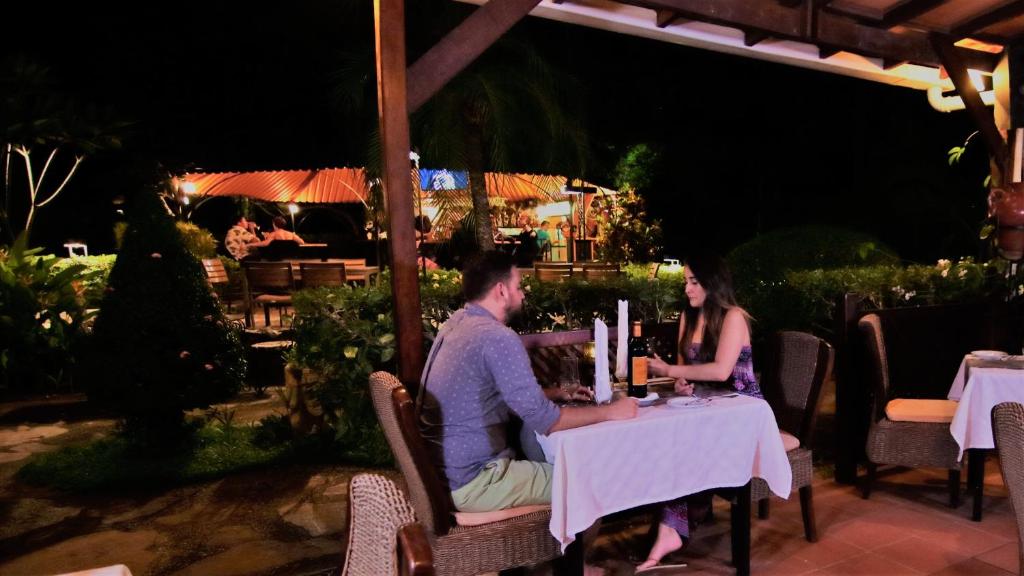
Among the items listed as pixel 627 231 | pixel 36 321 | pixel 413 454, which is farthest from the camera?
pixel 627 231

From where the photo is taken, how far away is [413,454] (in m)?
2.33

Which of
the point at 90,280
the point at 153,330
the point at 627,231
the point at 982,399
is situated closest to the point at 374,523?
the point at 982,399

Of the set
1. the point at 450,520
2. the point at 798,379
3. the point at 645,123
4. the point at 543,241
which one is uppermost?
the point at 645,123

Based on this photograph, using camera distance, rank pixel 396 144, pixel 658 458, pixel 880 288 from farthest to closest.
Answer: pixel 880 288 → pixel 396 144 → pixel 658 458

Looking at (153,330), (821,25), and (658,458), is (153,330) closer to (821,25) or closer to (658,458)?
(658,458)

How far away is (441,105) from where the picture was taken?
17.3ft

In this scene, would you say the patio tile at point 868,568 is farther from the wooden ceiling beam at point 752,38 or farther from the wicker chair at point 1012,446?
the wooden ceiling beam at point 752,38

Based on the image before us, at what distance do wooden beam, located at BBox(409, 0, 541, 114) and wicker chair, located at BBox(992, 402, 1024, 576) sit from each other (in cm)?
243

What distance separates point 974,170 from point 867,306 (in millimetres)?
11086

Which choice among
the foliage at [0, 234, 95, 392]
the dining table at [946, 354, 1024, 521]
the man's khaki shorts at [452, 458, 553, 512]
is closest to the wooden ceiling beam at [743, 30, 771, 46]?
the dining table at [946, 354, 1024, 521]

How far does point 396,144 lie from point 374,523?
80.2 inches

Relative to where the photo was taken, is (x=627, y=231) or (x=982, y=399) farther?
(x=627, y=231)

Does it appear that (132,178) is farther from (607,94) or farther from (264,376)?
(264,376)

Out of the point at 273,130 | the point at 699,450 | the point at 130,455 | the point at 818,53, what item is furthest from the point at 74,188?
the point at 699,450
